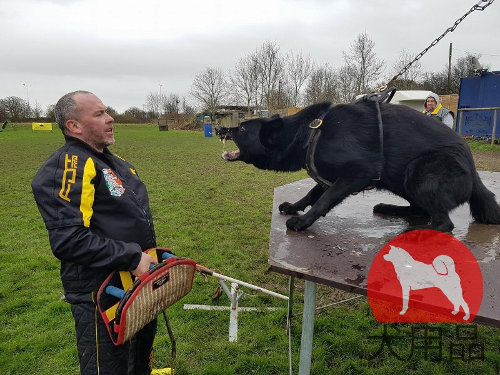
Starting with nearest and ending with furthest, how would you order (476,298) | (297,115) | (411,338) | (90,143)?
1. (476,298)
2. (90,143)
3. (297,115)
4. (411,338)

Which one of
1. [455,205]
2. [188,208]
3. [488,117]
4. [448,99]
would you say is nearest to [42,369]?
[455,205]

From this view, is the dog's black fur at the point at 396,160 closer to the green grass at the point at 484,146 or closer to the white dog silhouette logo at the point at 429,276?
the white dog silhouette logo at the point at 429,276

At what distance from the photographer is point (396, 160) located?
217 centimetres

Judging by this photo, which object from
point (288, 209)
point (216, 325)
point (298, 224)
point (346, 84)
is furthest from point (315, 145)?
point (346, 84)

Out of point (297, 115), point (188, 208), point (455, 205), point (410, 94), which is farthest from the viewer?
point (410, 94)

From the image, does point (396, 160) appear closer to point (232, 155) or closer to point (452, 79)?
point (232, 155)

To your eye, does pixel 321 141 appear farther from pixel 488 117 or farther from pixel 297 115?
pixel 488 117

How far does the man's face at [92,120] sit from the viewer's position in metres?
1.85

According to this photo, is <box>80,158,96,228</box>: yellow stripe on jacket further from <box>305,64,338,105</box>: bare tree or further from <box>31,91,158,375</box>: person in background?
<box>305,64,338,105</box>: bare tree

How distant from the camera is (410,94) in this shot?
64.5 ft

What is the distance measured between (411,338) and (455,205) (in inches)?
58.2

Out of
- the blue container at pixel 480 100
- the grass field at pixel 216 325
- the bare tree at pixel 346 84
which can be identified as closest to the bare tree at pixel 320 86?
the bare tree at pixel 346 84

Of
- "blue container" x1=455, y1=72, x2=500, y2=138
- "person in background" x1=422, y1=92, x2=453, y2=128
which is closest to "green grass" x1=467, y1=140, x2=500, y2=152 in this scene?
"blue container" x1=455, y1=72, x2=500, y2=138

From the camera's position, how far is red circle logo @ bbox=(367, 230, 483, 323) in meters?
1.32
